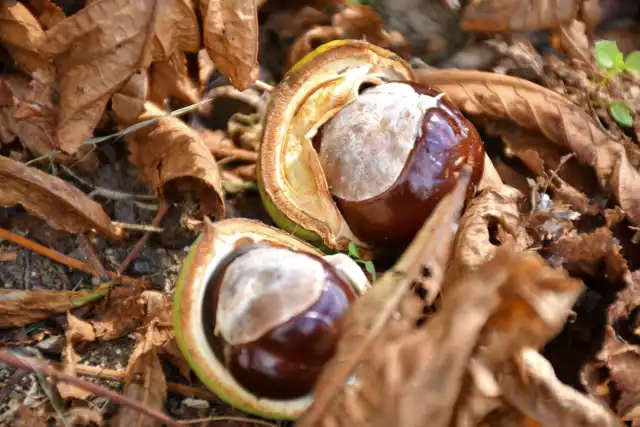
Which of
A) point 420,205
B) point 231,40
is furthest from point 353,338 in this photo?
point 231,40

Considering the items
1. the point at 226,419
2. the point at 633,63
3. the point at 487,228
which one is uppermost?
the point at 633,63

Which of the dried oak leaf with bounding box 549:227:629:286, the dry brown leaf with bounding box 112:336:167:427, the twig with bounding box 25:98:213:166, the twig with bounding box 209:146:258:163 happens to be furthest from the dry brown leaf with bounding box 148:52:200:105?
the dried oak leaf with bounding box 549:227:629:286

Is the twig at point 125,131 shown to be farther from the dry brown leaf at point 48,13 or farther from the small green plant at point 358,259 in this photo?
the small green plant at point 358,259

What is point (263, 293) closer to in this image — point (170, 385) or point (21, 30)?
point (170, 385)

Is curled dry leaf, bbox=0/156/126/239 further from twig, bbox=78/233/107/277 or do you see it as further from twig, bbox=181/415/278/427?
twig, bbox=181/415/278/427

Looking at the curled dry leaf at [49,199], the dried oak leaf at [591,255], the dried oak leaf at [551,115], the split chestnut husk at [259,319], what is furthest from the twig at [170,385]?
the dried oak leaf at [551,115]

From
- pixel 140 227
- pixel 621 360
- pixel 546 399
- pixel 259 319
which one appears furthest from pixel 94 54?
pixel 621 360
